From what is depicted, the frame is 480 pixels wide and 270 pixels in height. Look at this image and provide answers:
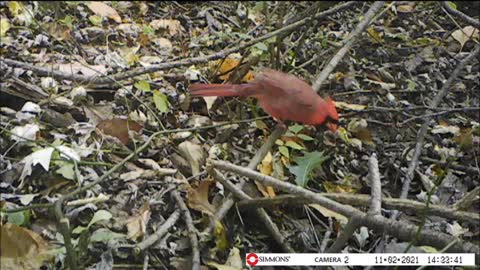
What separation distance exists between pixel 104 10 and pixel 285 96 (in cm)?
126

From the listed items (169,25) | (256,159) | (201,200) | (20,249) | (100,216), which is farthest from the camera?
(169,25)

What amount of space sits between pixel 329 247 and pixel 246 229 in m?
0.23

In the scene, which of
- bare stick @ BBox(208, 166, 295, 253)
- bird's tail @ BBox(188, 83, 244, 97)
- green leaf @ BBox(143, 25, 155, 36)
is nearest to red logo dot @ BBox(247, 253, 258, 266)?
bare stick @ BBox(208, 166, 295, 253)

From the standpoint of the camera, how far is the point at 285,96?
181 centimetres

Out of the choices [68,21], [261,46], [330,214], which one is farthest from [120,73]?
[330,214]

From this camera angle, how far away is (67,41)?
7.81 feet

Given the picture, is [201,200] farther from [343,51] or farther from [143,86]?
[343,51]

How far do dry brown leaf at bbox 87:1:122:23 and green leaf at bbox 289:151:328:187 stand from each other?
1321mm

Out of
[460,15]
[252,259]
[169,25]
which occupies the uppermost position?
[460,15]

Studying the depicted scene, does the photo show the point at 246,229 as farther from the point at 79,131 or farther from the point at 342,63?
the point at 342,63

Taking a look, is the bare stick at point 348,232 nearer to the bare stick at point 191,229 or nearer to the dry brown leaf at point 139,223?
the bare stick at point 191,229

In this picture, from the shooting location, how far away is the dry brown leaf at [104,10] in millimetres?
2705

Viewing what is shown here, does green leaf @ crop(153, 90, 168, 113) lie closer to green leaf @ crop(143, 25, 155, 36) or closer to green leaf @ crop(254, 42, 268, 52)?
green leaf @ crop(254, 42, 268, 52)

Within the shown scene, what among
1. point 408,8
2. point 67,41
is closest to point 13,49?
point 67,41
